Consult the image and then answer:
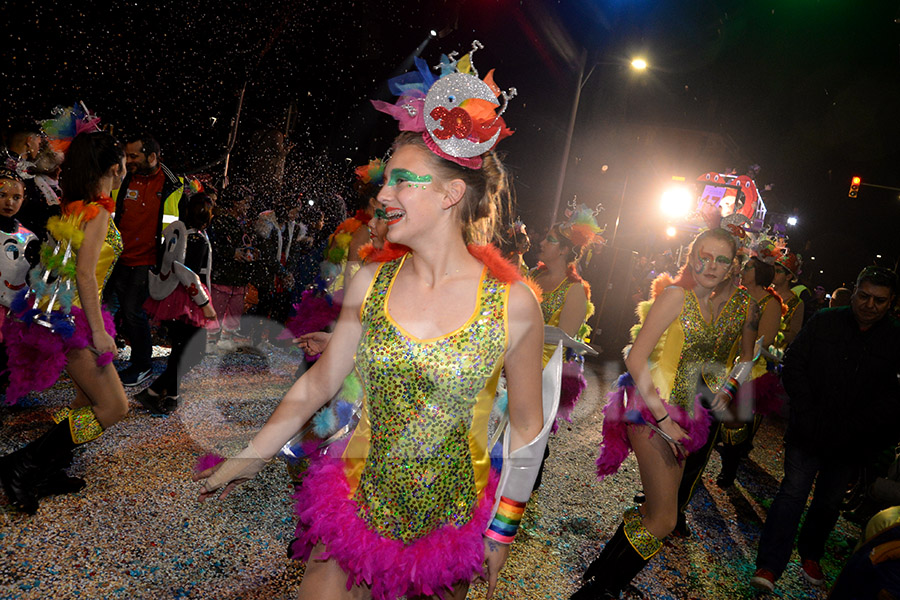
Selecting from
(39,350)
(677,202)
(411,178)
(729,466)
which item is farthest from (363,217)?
(677,202)

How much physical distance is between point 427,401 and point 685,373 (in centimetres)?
211

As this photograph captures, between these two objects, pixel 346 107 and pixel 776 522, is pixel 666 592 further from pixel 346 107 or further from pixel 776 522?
pixel 346 107

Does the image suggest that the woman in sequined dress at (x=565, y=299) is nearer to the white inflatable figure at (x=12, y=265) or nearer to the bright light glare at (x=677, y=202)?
the white inflatable figure at (x=12, y=265)

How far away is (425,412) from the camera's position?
176 cm

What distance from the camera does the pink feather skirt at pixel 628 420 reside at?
3055 millimetres

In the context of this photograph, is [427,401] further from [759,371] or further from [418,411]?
[759,371]

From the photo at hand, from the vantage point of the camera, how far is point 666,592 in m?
3.55

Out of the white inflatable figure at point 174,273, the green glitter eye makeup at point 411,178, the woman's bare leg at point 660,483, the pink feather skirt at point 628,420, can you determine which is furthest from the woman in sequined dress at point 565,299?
the white inflatable figure at point 174,273

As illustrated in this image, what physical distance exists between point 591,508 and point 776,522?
4.52ft

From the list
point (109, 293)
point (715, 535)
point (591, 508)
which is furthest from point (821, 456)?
point (109, 293)

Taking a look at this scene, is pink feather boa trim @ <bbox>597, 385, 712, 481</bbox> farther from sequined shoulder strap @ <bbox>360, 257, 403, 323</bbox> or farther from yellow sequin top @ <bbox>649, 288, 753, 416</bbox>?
sequined shoulder strap @ <bbox>360, 257, 403, 323</bbox>

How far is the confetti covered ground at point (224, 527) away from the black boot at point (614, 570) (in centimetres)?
24

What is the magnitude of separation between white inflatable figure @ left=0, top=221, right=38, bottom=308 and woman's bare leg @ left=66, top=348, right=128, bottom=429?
2.25 feet

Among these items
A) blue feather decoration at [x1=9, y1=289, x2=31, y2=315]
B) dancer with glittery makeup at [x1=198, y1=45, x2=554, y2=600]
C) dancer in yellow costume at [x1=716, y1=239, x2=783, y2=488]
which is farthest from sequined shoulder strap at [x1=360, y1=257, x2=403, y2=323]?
dancer in yellow costume at [x1=716, y1=239, x2=783, y2=488]
